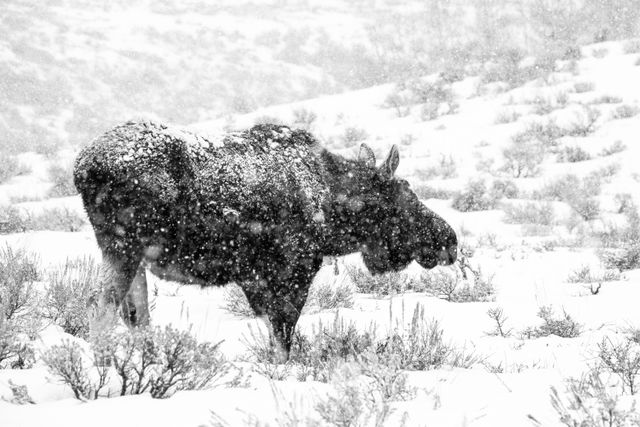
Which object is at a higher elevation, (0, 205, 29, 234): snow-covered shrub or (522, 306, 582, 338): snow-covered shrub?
(0, 205, 29, 234): snow-covered shrub

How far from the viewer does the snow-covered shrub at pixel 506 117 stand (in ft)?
45.2

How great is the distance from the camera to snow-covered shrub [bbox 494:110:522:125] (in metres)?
13.8

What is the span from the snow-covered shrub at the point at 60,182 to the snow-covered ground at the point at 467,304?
0.40 metres

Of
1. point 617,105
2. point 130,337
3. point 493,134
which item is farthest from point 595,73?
point 130,337

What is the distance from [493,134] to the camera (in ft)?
43.8

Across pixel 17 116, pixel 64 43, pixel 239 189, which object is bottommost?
pixel 239 189

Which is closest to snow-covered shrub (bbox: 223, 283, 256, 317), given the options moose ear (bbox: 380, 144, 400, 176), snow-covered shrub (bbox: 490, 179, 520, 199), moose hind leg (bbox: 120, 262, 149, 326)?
moose hind leg (bbox: 120, 262, 149, 326)

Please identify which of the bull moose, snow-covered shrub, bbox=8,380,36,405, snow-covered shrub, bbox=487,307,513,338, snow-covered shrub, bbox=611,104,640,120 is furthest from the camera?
snow-covered shrub, bbox=611,104,640,120

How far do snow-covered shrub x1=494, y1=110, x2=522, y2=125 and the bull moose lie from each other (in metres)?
9.82

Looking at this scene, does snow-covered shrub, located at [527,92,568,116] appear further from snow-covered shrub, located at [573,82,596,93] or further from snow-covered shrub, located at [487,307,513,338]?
snow-covered shrub, located at [487,307,513,338]

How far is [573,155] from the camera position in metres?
11.6

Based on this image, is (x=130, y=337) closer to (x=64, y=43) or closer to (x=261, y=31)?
(x=64, y=43)

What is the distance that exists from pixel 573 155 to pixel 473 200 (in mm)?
2727

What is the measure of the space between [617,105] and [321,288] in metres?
10.3
